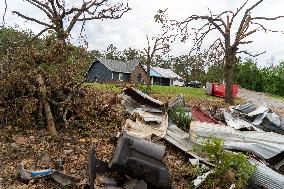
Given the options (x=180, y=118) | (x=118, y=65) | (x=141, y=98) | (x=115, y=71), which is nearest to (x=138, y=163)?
(x=180, y=118)

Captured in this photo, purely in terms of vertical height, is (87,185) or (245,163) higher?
(245,163)

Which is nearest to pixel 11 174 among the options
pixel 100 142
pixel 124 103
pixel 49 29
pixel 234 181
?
pixel 100 142

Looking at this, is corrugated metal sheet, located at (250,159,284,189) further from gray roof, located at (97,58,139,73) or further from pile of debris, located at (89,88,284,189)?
gray roof, located at (97,58,139,73)

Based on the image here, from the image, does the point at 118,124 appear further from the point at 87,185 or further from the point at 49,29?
the point at 49,29

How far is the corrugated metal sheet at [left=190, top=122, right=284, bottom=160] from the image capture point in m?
8.94

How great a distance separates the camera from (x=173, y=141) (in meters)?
9.67

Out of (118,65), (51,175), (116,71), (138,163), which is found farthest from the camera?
(118,65)

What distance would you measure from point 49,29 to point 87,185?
18.0 meters

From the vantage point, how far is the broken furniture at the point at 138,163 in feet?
23.2

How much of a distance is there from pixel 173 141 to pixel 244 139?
163cm

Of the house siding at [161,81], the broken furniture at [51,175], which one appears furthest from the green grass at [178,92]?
the house siding at [161,81]

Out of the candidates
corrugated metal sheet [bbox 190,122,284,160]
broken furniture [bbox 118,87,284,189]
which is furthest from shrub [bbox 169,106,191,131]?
corrugated metal sheet [bbox 190,122,284,160]

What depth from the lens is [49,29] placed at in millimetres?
24141

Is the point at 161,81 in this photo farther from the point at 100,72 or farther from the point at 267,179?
the point at 267,179
